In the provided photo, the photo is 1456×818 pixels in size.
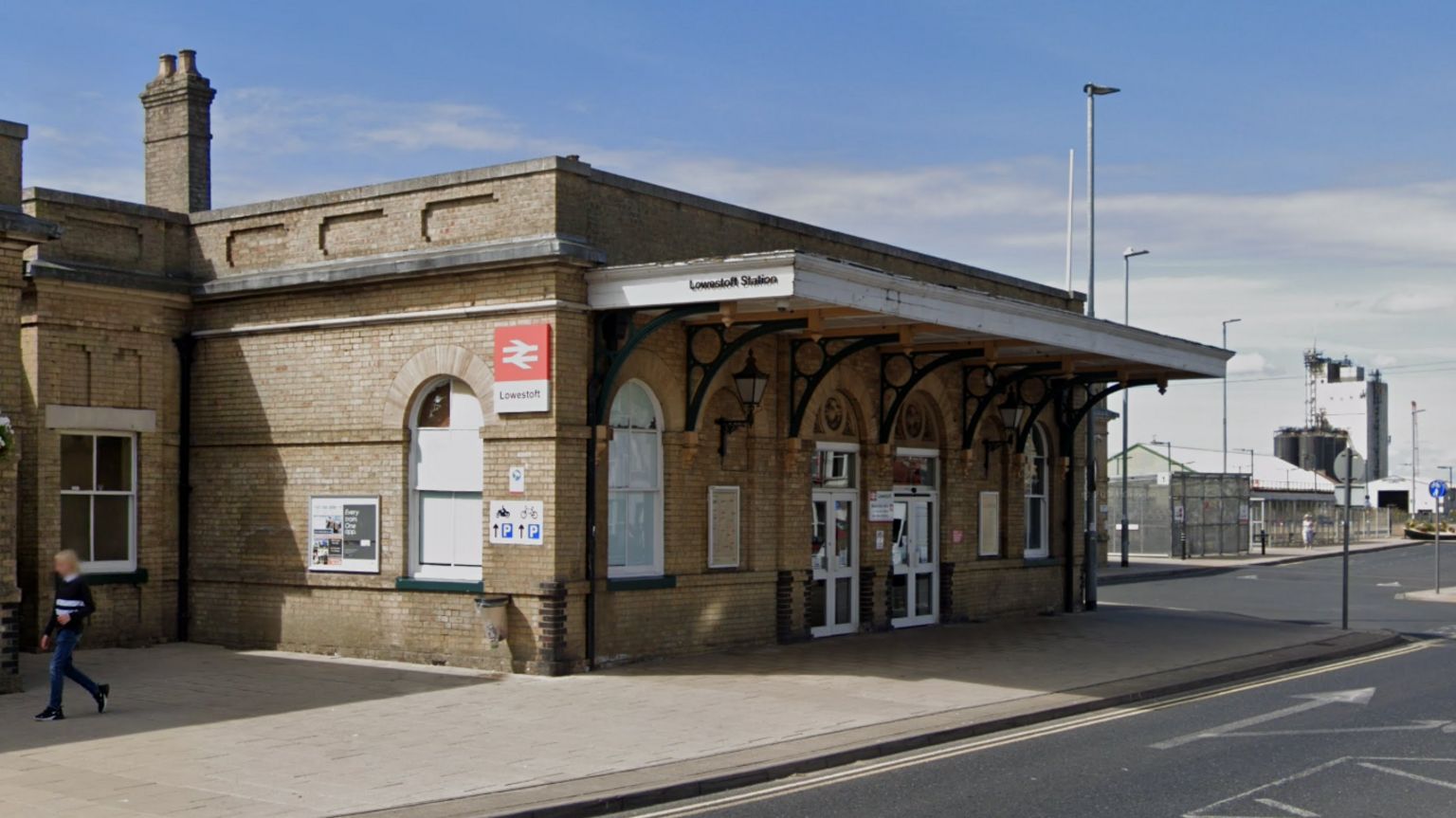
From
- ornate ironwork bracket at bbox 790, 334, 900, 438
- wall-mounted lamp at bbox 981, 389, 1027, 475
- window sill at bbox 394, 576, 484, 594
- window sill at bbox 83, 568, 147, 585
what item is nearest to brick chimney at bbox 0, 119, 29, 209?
window sill at bbox 83, 568, 147, 585

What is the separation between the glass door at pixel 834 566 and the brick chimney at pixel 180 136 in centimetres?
976

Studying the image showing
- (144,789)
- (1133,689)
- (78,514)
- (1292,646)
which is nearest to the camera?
(144,789)

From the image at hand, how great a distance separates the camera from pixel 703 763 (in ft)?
35.8

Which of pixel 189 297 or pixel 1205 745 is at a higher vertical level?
pixel 189 297

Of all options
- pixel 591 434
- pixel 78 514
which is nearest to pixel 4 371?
pixel 78 514

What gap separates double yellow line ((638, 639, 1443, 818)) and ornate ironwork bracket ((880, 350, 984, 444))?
5942 millimetres

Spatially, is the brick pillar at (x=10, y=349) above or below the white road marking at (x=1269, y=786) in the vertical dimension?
above

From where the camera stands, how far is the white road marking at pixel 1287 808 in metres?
9.23

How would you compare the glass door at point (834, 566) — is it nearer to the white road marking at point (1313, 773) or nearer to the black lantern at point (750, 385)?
the black lantern at point (750, 385)

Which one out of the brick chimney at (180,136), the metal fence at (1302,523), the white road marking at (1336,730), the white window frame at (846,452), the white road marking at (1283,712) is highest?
the brick chimney at (180,136)

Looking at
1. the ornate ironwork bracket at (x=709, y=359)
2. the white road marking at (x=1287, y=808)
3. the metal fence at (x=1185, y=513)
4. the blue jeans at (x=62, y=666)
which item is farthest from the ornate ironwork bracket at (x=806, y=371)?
the metal fence at (x=1185, y=513)

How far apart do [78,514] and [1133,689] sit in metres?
12.1

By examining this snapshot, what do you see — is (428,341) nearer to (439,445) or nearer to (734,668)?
(439,445)

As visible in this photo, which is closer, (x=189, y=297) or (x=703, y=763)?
(x=703, y=763)
